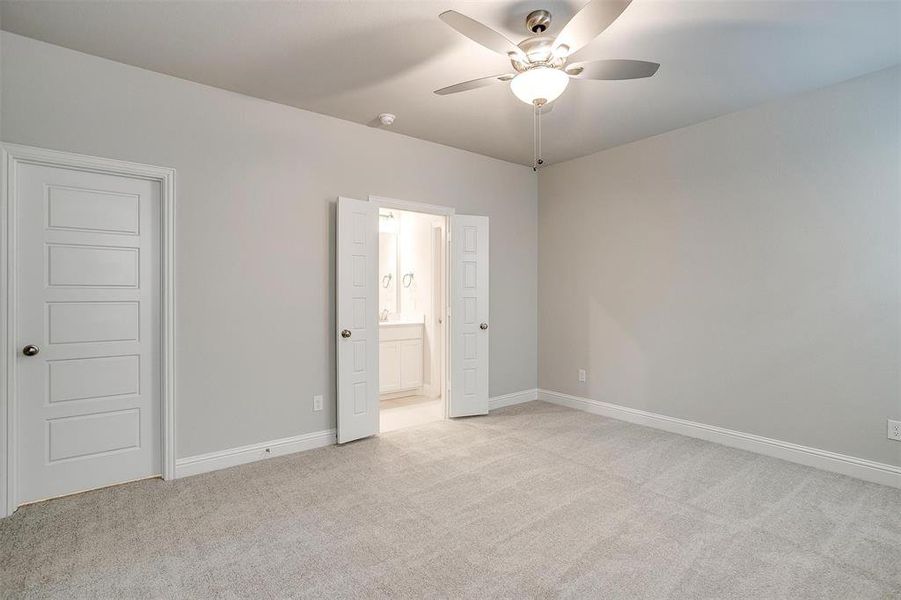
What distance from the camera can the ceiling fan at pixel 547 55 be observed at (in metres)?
1.97

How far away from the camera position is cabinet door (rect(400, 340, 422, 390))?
220 inches

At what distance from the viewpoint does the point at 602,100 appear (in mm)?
3404

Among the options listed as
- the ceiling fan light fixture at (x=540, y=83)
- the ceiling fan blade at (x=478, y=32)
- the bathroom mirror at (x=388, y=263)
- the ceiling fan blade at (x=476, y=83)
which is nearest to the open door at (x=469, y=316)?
the bathroom mirror at (x=388, y=263)

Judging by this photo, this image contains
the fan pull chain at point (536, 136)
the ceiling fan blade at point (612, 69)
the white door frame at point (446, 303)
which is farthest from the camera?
the white door frame at point (446, 303)

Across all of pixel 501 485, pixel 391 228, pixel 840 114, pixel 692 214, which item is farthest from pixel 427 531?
pixel 391 228

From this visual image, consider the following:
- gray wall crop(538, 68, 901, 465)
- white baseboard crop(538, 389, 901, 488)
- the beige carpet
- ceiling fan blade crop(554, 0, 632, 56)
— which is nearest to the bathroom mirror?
gray wall crop(538, 68, 901, 465)

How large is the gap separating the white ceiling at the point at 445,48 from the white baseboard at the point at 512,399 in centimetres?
287

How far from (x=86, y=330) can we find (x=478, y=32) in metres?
2.92

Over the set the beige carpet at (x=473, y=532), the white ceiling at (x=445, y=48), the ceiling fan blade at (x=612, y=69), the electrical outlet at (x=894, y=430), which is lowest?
the beige carpet at (x=473, y=532)

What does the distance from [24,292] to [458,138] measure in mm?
3403

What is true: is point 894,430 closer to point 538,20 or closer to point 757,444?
point 757,444

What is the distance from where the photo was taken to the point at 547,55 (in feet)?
7.97

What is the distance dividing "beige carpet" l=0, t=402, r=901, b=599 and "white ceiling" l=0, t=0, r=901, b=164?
2.72 meters

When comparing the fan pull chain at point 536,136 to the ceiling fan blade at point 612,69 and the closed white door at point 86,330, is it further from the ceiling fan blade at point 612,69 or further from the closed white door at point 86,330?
the closed white door at point 86,330
